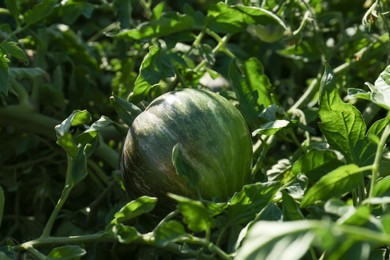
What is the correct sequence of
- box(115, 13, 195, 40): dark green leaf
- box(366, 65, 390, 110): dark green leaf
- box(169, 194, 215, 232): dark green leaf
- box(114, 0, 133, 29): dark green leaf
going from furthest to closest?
box(114, 0, 133, 29): dark green leaf
box(115, 13, 195, 40): dark green leaf
box(366, 65, 390, 110): dark green leaf
box(169, 194, 215, 232): dark green leaf

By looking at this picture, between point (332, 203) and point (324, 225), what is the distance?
0.21m

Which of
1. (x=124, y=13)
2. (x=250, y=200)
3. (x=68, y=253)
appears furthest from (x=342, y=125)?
(x=124, y=13)

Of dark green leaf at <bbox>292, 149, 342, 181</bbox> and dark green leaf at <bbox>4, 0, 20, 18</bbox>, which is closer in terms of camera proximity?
dark green leaf at <bbox>292, 149, 342, 181</bbox>

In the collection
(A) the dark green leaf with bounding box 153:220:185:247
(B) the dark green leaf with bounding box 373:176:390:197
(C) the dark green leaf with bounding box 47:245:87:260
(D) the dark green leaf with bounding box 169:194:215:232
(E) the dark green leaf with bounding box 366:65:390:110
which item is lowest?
(C) the dark green leaf with bounding box 47:245:87:260

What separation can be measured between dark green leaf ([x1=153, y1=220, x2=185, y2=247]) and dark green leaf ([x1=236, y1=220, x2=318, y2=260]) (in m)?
0.19

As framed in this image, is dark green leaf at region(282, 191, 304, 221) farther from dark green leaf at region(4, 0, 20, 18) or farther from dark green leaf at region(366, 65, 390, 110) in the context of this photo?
dark green leaf at region(4, 0, 20, 18)

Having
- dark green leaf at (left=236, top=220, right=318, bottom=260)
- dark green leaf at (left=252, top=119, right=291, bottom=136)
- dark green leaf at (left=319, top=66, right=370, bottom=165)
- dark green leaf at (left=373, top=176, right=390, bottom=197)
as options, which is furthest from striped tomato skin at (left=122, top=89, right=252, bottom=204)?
dark green leaf at (left=236, top=220, right=318, bottom=260)

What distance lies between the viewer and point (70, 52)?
1.70 metres

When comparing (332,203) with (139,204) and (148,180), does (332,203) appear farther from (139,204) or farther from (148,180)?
(148,180)

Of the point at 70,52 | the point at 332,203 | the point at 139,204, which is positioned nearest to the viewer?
the point at 332,203

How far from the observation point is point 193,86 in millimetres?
1368

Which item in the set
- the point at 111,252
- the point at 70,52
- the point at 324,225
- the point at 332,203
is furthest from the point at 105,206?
the point at 324,225

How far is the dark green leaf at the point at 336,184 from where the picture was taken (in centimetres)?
87

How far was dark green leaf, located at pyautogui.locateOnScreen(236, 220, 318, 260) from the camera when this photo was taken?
2.17ft
